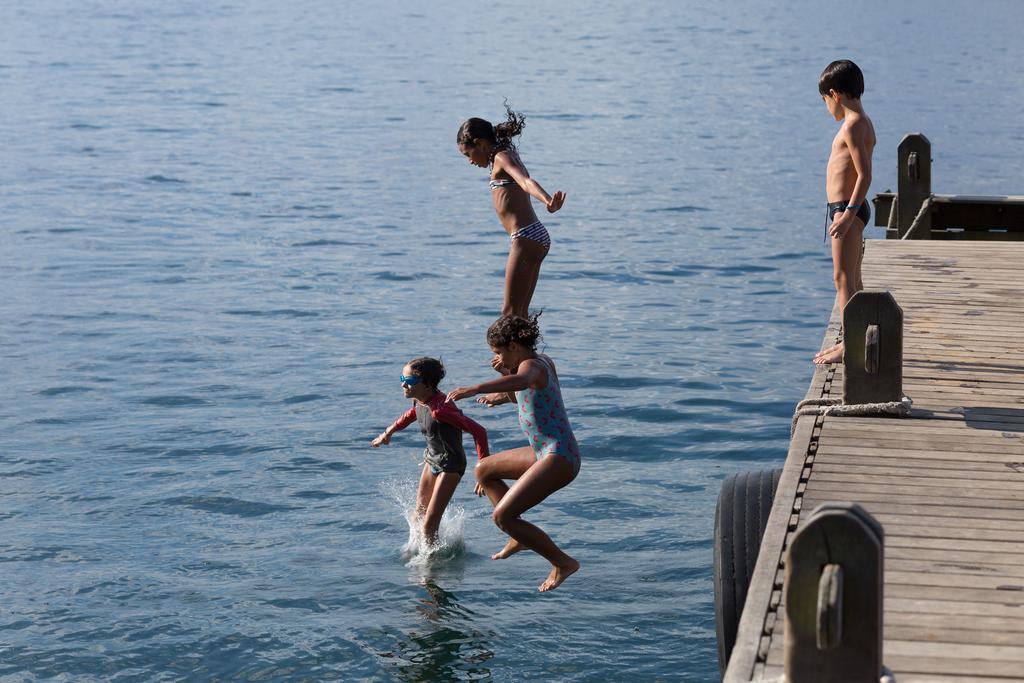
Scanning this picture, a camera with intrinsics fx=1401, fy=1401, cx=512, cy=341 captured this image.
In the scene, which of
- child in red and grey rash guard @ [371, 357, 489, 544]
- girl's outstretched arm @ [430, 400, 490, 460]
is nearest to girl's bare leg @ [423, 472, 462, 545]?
child in red and grey rash guard @ [371, 357, 489, 544]

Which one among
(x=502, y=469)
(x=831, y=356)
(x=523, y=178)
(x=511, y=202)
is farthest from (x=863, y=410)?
(x=511, y=202)

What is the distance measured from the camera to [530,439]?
8.89m

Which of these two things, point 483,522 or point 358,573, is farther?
point 483,522

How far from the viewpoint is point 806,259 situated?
2742 cm

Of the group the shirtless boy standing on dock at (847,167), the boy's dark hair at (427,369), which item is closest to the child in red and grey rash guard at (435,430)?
the boy's dark hair at (427,369)

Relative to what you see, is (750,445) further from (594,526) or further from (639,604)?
(639,604)

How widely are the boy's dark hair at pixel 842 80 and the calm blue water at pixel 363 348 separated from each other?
422cm

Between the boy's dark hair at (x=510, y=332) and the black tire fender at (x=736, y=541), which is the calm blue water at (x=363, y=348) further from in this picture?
the boy's dark hair at (x=510, y=332)

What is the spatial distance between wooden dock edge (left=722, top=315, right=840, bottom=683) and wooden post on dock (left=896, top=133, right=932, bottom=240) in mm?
8527

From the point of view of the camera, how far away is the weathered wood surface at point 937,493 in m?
5.92

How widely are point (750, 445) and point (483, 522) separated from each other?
13.7 feet

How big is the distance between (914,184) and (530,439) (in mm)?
10054

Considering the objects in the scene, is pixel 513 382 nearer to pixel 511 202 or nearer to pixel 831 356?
pixel 511 202

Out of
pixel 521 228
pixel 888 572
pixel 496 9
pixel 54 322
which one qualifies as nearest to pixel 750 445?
pixel 521 228
